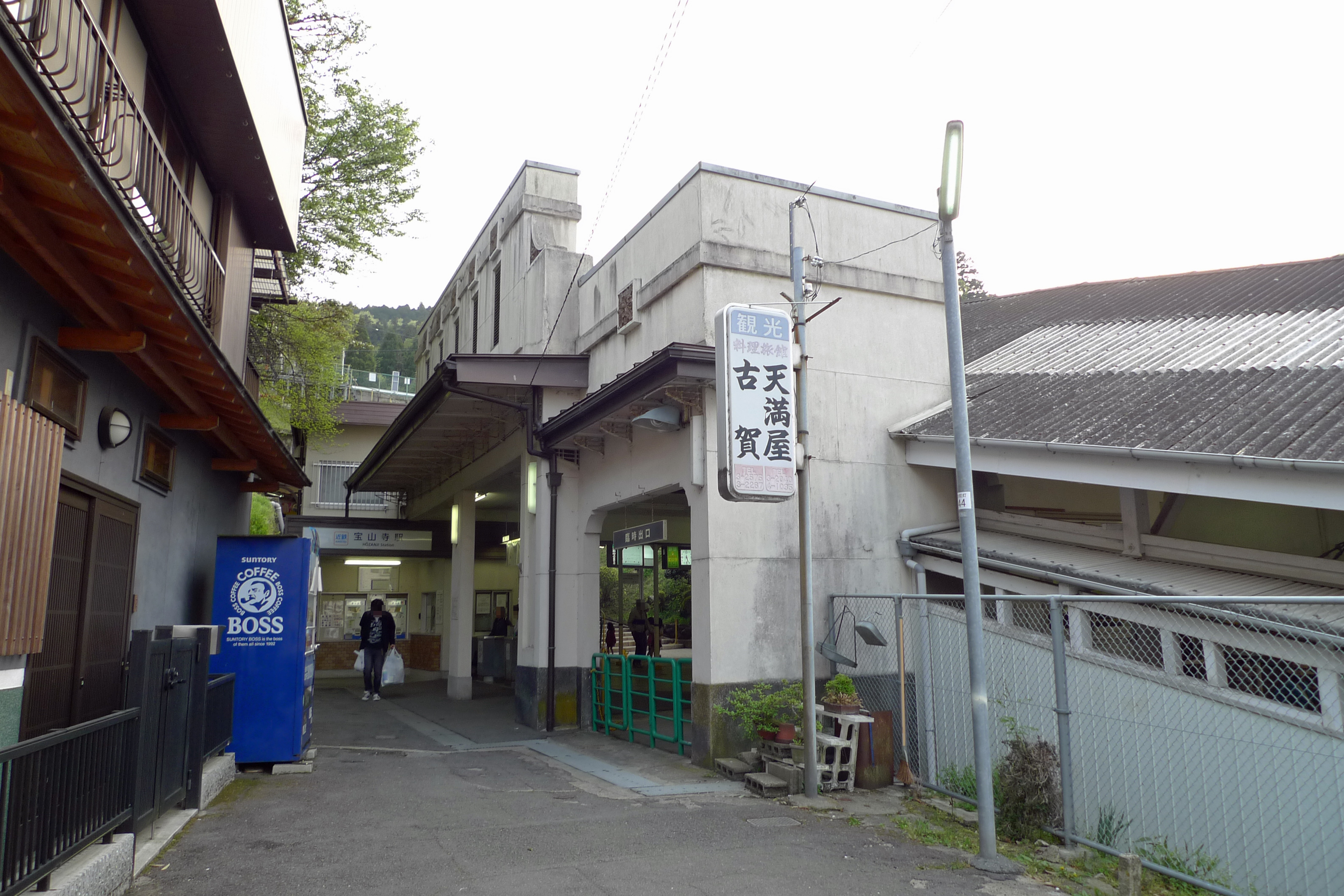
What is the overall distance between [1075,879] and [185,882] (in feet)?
19.8

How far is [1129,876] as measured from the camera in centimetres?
584

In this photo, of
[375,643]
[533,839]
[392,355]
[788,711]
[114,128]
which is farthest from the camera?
[392,355]

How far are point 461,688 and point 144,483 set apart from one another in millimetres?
11468

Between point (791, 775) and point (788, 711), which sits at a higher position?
point (788, 711)

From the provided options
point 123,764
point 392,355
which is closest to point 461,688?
point 123,764

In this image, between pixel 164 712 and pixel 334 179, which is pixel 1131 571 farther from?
pixel 334 179

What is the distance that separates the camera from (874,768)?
9391 mm

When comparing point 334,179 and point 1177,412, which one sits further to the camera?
point 334,179

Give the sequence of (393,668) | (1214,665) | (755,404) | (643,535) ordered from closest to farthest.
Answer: (1214,665) < (755,404) < (643,535) < (393,668)

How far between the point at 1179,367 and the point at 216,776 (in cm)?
1141

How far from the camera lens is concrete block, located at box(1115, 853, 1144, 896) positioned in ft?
19.1

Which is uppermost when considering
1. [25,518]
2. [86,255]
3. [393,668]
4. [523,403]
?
[523,403]

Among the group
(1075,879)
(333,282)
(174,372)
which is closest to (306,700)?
(174,372)

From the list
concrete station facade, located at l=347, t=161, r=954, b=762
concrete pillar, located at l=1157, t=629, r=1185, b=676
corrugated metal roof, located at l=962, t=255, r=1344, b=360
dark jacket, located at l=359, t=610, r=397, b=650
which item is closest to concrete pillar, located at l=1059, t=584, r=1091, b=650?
concrete pillar, located at l=1157, t=629, r=1185, b=676
